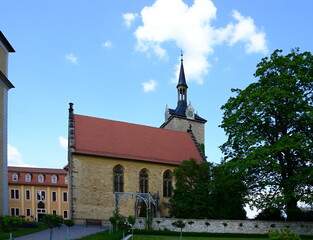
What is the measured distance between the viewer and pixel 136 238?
22.1 m

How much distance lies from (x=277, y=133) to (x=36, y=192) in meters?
38.8

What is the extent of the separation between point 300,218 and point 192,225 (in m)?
8.44

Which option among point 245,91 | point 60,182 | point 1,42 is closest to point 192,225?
point 245,91

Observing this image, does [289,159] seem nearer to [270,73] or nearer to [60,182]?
[270,73]

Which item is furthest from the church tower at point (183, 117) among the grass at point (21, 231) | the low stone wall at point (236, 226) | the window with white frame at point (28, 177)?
the grass at point (21, 231)

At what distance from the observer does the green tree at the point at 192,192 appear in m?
28.5

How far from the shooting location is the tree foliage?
28500 millimetres

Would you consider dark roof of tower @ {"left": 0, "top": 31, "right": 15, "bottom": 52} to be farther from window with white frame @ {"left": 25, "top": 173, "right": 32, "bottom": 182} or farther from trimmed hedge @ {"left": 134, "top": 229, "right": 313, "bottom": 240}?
window with white frame @ {"left": 25, "top": 173, "right": 32, "bottom": 182}

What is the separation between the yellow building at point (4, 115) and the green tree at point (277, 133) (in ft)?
52.0

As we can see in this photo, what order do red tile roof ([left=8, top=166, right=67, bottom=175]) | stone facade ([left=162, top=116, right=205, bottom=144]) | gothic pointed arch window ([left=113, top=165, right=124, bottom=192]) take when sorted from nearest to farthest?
gothic pointed arch window ([left=113, top=165, right=124, bottom=192]) < stone facade ([left=162, top=116, right=205, bottom=144]) < red tile roof ([left=8, top=166, right=67, bottom=175])

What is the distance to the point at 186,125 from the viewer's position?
162 ft

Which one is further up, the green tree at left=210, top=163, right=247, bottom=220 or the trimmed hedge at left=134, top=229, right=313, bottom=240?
the green tree at left=210, top=163, right=247, bottom=220

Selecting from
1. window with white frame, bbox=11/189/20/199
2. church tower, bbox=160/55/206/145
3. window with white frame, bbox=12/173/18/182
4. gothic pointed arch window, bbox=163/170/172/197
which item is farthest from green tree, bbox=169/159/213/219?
window with white frame, bbox=12/173/18/182

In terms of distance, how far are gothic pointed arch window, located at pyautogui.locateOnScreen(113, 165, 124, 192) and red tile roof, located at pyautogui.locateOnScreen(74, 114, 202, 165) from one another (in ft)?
4.14
